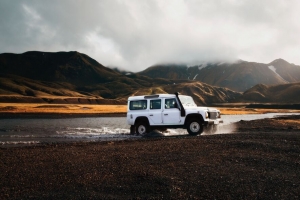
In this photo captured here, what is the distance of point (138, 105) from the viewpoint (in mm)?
22719

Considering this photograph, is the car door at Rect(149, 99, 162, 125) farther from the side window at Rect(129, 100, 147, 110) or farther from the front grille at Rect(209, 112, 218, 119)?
the front grille at Rect(209, 112, 218, 119)

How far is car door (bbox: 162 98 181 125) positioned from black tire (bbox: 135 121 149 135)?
1.79 metres

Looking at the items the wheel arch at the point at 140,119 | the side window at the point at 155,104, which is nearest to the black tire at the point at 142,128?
the wheel arch at the point at 140,119

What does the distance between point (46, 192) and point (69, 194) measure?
70 centimetres

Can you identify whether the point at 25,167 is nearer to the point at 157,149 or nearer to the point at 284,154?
the point at 157,149

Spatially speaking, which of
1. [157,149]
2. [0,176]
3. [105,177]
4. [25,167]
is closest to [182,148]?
[157,149]

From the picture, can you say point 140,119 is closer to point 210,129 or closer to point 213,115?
point 210,129

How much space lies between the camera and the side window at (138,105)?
2244 cm

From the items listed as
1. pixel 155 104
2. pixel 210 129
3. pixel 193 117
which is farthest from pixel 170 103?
pixel 210 129

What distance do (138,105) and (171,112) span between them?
11.0ft

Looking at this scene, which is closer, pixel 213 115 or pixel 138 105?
pixel 213 115

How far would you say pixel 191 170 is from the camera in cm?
873

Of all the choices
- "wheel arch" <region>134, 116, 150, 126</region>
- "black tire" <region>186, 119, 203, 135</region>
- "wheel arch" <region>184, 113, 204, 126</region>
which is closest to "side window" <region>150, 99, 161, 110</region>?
"wheel arch" <region>134, 116, 150, 126</region>

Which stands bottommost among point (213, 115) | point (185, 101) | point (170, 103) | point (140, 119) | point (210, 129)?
point (210, 129)
